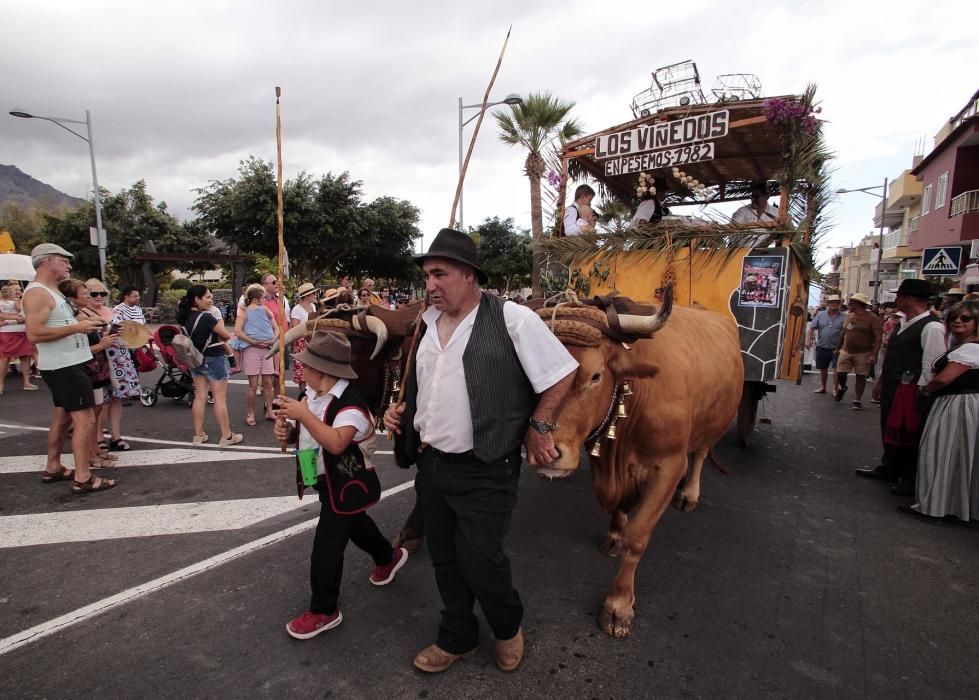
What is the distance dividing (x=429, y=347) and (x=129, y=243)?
36.7 meters

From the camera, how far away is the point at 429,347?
7.60 ft

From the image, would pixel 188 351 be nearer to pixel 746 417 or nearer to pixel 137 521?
pixel 137 521

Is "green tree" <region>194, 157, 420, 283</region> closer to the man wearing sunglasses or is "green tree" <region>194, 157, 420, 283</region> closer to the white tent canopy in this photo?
the white tent canopy

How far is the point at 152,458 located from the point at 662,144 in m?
5.81

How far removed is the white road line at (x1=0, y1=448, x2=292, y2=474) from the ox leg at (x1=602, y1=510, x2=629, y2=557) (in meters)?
3.34

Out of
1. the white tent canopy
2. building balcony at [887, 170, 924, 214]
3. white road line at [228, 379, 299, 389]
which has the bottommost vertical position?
white road line at [228, 379, 299, 389]

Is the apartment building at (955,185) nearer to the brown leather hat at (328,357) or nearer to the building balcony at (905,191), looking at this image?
the building balcony at (905,191)

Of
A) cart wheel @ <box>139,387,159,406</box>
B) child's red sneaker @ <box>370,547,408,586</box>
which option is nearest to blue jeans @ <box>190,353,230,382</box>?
cart wheel @ <box>139,387,159,406</box>

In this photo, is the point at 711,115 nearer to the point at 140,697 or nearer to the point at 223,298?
the point at 140,697

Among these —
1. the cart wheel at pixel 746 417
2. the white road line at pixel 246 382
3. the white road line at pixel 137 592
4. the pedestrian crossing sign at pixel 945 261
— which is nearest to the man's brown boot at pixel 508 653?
the white road line at pixel 137 592

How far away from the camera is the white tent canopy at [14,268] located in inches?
447

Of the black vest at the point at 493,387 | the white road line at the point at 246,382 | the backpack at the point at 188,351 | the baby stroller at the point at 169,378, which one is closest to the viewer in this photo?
the black vest at the point at 493,387

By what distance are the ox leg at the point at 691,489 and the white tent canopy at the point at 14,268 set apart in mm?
13536

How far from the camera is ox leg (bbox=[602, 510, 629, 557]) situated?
349cm
